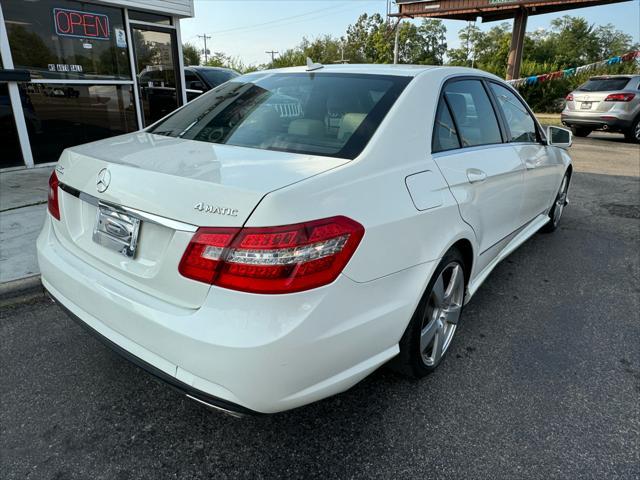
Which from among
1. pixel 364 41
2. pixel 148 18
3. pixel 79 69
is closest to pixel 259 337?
pixel 79 69

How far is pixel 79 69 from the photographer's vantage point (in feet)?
24.3

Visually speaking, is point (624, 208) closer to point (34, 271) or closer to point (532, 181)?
point (532, 181)

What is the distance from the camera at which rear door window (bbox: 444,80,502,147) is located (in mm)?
2771

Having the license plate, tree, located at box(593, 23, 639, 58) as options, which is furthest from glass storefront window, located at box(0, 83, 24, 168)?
tree, located at box(593, 23, 639, 58)

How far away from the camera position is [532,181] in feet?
12.4

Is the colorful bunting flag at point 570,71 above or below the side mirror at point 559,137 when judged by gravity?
above

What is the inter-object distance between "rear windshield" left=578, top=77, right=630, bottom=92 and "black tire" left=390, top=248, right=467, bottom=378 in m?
13.3

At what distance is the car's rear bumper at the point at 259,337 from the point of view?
1597mm

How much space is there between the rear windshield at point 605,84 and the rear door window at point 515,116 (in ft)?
36.5

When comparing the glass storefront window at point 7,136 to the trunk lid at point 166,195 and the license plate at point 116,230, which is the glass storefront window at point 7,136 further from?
the license plate at point 116,230

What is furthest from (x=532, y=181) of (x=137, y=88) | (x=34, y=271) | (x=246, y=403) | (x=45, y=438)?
(x=137, y=88)

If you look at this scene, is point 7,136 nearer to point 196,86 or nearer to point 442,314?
point 196,86

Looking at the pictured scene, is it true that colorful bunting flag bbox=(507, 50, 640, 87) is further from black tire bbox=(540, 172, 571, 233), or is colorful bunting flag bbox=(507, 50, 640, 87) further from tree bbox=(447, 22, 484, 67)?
tree bbox=(447, 22, 484, 67)

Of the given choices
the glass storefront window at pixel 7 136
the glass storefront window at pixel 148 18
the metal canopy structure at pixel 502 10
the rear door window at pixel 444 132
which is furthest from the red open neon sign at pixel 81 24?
the metal canopy structure at pixel 502 10
